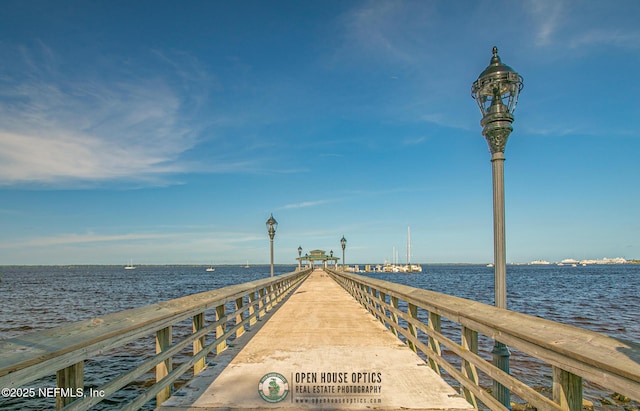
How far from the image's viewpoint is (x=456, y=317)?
427cm

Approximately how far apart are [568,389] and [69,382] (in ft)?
10.2

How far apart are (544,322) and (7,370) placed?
133 inches

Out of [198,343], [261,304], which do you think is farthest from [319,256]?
[198,343]

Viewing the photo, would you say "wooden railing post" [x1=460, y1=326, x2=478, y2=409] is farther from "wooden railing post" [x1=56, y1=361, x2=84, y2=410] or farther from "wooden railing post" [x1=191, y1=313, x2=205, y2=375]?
"wooden railing post" [x1=56, y1=361, x2=84, y2=410]

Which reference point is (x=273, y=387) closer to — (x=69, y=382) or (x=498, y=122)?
(x=69, y=382)

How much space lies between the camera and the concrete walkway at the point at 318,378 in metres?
4.12

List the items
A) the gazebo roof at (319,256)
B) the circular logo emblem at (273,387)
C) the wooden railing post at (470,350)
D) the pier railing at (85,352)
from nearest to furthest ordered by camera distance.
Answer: the pier railing at (85,352)
the wooden railing post at (470,350)
the circular logo emblem at (273,387)
the gazebo roof at (319,256)

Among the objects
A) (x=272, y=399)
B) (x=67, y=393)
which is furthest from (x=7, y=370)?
(x=272, y=399)

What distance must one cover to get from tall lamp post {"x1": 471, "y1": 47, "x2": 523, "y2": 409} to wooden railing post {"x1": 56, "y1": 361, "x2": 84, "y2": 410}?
4.04m

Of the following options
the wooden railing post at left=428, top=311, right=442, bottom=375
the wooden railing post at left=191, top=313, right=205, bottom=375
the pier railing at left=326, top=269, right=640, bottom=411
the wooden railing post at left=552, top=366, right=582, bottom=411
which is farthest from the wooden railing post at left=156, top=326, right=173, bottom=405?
the wooden railing post at left=552, top=366, right=582, bottom=411

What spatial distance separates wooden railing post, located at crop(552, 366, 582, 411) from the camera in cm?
245

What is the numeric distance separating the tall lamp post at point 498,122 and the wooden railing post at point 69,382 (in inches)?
159

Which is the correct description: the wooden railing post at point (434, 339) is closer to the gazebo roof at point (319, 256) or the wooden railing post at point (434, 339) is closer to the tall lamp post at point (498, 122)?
the tall lamp post at point (498, 122)

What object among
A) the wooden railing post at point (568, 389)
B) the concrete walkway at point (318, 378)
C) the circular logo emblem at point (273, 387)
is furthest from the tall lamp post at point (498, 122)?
the circular logo emblem at point (273, 387)
